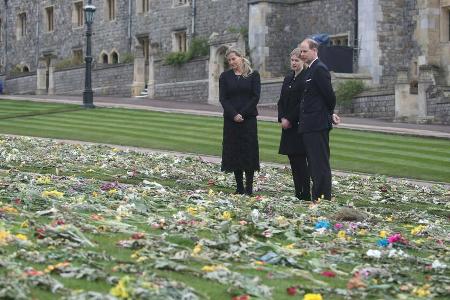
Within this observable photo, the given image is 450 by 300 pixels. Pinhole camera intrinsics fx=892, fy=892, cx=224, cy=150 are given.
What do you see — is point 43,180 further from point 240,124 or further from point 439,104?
point 439,104

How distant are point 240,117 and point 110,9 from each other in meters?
44.1

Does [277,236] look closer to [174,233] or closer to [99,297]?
[174,233]

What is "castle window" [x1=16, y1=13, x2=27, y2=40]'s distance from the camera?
213 feet

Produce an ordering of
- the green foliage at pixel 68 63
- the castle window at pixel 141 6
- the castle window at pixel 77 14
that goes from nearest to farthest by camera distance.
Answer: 1. the green foliage at pixel 68 63
2. the castle window at pixel 141 6
3. the castle window at pixel 77 14

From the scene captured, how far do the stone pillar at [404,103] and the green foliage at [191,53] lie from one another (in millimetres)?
14241

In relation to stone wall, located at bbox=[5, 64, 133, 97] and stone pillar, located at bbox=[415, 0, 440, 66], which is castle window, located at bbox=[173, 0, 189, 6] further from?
stone pillar, located at bbox=[415, 0, 440, 66]

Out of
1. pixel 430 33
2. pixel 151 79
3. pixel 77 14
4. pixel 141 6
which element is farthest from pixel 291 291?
pixel 77 14

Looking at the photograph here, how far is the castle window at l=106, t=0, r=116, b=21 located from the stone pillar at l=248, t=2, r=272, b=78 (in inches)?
637

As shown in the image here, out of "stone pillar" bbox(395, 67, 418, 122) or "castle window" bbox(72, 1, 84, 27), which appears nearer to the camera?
"stone pillar" bbox(395, 67, 418, 122)

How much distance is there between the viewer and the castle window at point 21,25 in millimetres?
64875

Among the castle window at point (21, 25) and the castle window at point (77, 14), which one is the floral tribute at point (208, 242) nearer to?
the castle window at point (77, 14)

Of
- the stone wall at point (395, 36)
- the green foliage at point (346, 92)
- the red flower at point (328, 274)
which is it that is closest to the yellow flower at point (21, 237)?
the red flower at point (328, 274)

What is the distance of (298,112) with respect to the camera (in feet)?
39.8

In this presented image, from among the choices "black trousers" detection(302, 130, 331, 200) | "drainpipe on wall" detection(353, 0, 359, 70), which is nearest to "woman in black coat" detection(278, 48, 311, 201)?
"black trousers" detection(302, 130, 331, 200)
